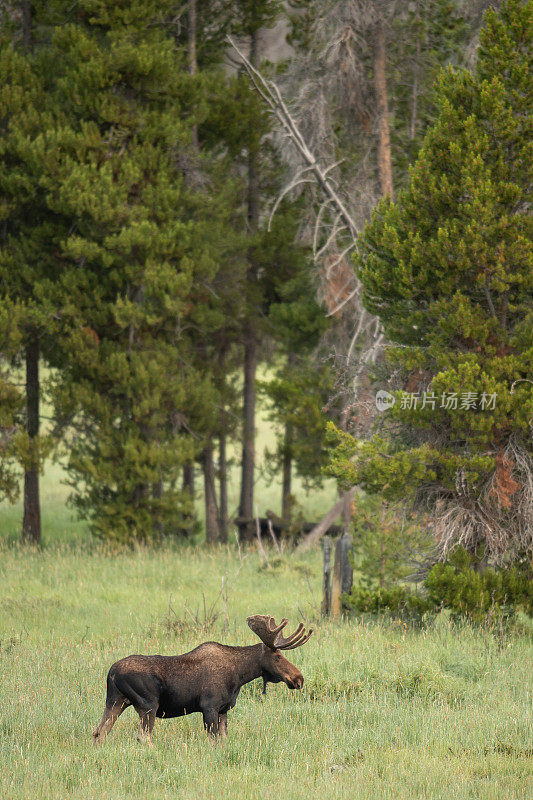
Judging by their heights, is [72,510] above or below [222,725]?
below

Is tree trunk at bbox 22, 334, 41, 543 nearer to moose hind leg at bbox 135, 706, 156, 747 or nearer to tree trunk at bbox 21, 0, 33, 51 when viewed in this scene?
tree trunk at bbox 21, 0, 33, 51

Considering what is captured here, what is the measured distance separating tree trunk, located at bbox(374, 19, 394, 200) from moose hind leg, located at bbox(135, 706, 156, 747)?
13226 millimetres

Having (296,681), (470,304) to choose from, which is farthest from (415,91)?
(296,681)

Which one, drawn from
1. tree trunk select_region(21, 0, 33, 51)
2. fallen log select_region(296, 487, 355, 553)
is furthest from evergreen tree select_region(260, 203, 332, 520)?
tree trunk select_region(21, 0, 33, 51)

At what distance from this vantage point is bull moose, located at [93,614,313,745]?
5.77 meters

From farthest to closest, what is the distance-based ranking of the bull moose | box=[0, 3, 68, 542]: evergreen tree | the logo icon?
box=[0, 3, 68, 542]: evergreen tree
the logo icon
the bull moose

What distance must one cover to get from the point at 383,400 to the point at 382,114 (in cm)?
813

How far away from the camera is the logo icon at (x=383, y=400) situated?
1112 centimetres

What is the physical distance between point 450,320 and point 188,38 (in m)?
13.3

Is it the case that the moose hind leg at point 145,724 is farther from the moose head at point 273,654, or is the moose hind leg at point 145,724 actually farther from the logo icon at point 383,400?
the logo icon at point 383,400

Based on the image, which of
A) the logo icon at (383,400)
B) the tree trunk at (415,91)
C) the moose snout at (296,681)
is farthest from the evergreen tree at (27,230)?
the moose snout at (296,681)

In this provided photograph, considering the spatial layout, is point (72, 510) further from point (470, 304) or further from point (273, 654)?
point (273, 654)

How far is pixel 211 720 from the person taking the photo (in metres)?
5.95

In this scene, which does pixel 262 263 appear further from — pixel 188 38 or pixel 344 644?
pixel 344 644
